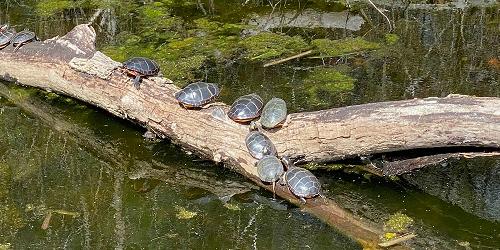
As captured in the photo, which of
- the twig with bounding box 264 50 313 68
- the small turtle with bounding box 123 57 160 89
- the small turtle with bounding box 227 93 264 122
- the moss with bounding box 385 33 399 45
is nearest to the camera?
the small turtle with bounding box 227 93 264 122

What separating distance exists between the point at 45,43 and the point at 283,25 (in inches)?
116

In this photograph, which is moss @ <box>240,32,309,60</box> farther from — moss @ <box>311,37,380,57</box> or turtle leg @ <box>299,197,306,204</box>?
turtle leg @ <box>299,197,306,204</box>

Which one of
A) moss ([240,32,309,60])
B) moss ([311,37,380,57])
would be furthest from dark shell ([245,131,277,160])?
moss ([311,37,380,57])

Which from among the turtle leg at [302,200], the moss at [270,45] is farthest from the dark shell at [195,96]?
the moss at [270,45]

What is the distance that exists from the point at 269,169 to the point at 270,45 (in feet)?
9.67

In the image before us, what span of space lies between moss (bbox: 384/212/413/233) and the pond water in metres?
0.05

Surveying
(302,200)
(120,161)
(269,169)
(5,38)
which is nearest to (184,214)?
(269,169)

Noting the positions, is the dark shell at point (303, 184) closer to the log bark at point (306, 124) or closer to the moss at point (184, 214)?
the log bark at point (306, 124)

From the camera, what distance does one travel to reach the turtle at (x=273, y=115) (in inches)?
157

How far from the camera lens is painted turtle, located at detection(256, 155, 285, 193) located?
383 centimetres

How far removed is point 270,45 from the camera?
657cm

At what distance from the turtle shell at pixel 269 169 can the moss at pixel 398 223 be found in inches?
27.7

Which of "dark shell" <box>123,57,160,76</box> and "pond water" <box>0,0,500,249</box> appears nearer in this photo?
"pond water" <box>0,0,500,249</box>

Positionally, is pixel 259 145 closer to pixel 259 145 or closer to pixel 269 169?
pixel 259 145
